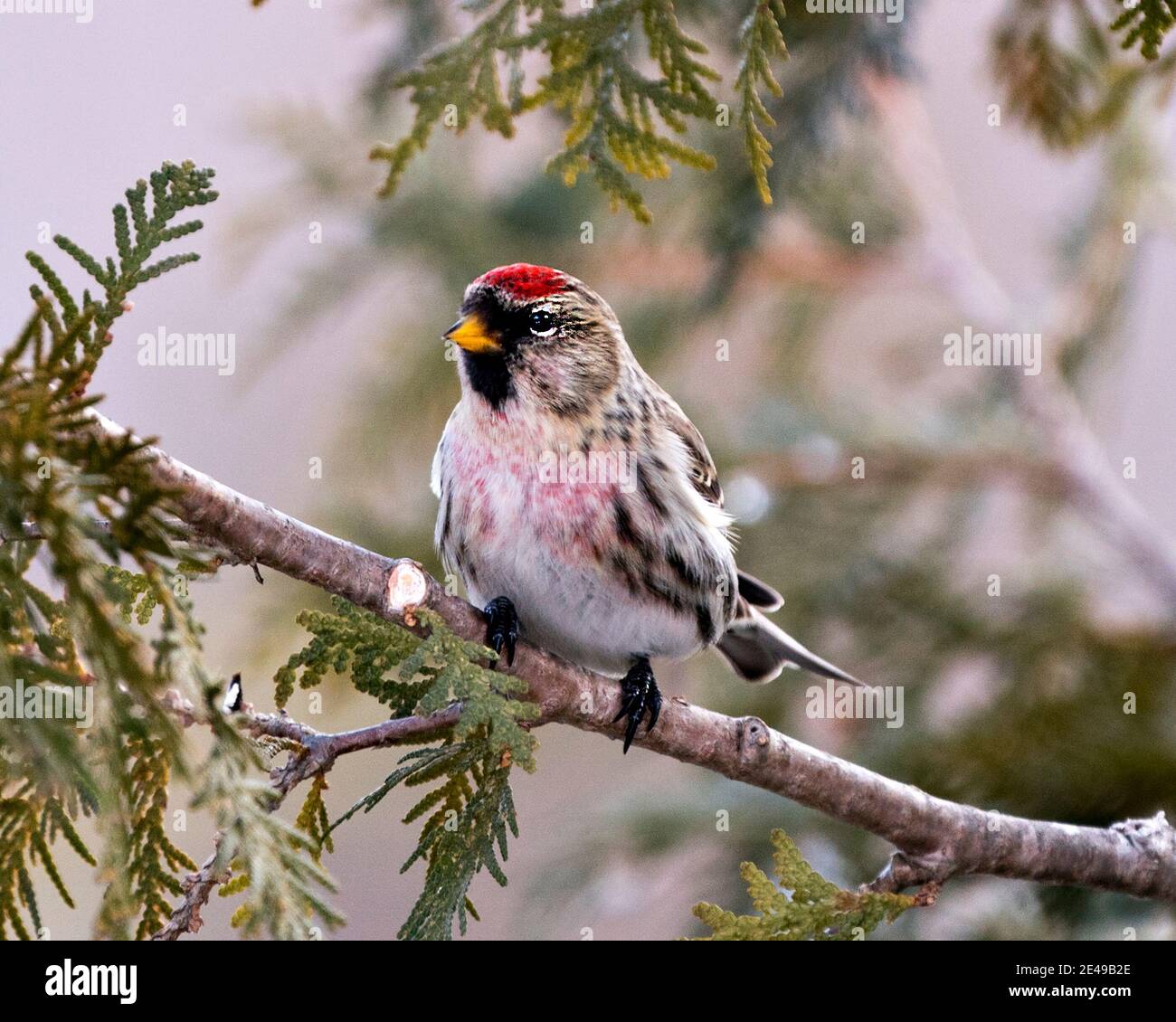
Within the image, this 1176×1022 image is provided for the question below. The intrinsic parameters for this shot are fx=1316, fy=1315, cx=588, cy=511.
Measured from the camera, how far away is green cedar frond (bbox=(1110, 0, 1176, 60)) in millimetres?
1355

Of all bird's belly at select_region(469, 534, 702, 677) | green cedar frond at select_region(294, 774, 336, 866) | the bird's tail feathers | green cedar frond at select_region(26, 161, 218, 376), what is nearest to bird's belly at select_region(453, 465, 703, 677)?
bird's belly at select_region(469, 534, 702, 677)

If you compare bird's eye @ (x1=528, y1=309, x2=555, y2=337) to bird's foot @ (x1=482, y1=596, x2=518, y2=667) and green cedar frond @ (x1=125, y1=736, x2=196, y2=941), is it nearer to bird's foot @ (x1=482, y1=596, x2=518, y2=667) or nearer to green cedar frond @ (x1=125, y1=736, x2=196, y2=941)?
bird's foot @ (x1=482, y1=596, x2=518, y2=667)

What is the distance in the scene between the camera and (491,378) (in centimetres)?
239

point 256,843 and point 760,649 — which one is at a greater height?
point 760,649

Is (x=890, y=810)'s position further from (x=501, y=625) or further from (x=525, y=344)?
(x=525, y=344)

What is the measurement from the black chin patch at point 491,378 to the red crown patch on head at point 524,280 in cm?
12

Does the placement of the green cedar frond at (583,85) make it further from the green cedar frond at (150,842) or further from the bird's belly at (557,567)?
the bird's belly at (557,567)

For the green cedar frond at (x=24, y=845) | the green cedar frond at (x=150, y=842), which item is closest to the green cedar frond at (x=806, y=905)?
the green cedar frond at (x=150, y=842)

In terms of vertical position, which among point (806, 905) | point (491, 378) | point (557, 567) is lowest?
point (806, 905)

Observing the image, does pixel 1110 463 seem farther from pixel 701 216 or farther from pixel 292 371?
pixel 292 371

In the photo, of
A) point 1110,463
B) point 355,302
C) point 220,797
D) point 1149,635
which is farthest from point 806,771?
point 1110,463

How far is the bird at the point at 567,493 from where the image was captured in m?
2.30

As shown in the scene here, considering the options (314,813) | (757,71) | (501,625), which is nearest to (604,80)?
(757,71)

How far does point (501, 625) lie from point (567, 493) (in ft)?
1.14
